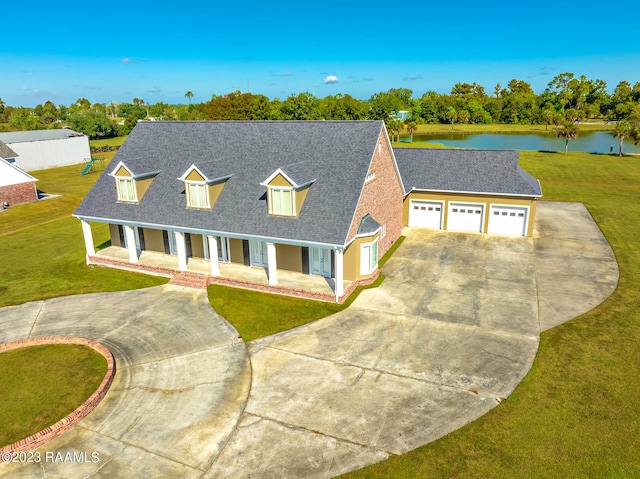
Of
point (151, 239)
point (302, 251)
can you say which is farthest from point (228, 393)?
point (151, 239)

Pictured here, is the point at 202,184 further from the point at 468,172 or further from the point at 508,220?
the point at 508,220

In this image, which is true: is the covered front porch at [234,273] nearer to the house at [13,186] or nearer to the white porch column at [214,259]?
the white porch column at [214,259]

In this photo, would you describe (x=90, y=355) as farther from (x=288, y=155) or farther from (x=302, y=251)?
(x=288, y=155)

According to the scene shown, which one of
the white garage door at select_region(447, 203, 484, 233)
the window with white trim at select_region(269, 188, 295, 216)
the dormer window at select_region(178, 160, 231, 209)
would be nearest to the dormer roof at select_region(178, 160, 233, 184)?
the dormer window at select_region(178, 160, 231, 209)

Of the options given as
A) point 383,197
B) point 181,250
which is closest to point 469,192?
point 383,197

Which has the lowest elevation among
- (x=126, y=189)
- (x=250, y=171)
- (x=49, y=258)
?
(x=49, y=258)
